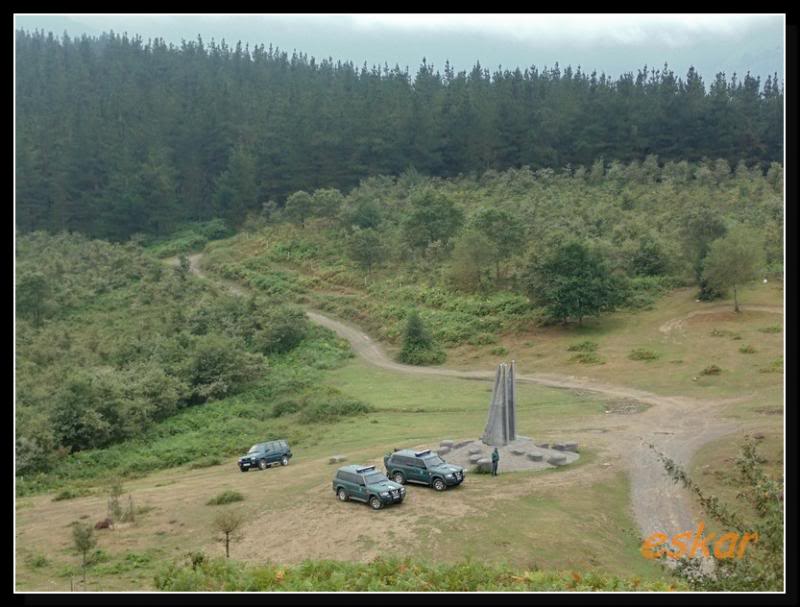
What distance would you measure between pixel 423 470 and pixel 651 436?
37.3 feet

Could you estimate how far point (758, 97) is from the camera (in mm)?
105500

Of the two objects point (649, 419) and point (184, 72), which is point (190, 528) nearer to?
point (649, 419)

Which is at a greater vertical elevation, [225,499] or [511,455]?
[511,455]

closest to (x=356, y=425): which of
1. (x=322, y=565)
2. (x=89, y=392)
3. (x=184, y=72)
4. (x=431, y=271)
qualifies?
Result: (x=89, y=392)

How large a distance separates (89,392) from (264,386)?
1016 cm

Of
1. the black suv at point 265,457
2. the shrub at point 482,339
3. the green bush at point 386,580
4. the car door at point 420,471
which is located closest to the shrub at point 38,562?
the green bush at point 386,580

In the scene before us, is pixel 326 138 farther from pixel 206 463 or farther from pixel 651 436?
pixel 651 436

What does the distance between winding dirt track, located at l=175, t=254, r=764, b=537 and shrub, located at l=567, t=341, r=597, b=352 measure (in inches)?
160

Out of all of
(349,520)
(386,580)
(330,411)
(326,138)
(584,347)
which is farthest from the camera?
(326,138)

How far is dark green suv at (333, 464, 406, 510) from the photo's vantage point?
958 inches

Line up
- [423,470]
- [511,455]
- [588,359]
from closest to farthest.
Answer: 1. [423,470]
2. [511,455]
3. [588,359]

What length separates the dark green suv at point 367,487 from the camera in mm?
24328

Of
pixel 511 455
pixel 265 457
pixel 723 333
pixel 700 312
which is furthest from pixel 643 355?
pixel 265 457

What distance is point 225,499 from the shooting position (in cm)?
2652
